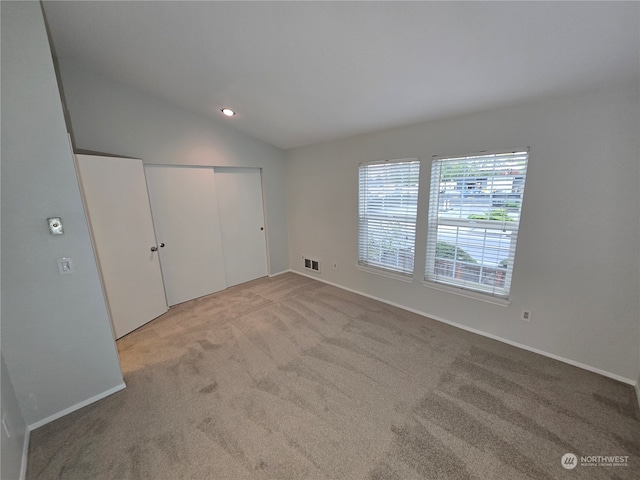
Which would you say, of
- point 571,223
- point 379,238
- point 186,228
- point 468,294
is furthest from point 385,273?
point 186,228

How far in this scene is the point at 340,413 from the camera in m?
1.75

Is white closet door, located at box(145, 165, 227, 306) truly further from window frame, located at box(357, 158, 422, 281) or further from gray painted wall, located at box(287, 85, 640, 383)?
gray painted wall, located at box(287, 85, 640, 383)

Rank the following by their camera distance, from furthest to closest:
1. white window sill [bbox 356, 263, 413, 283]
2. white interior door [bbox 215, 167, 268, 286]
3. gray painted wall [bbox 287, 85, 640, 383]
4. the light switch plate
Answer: white interior door [bbox 215, 167, 268, 286] < white window sill [bbox 356, 263, 413, 283] < gray painted wall [bbox 287, 85, 640, 383] < the light switch plate

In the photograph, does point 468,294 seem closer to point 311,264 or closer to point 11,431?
point 311,264

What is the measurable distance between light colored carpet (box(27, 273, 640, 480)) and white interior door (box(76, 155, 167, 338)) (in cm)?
36

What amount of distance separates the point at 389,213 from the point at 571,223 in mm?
1658

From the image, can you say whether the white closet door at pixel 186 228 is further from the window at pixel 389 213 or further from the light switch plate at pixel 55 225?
the window at pixel 389 213

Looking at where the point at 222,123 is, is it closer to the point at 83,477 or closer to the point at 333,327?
the point at 333,327

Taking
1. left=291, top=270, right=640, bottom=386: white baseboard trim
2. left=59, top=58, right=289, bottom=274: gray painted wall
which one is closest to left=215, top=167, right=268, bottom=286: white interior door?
left=59, top=58, right=289, bottom=274: gray painted wall

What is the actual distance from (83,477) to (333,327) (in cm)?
210

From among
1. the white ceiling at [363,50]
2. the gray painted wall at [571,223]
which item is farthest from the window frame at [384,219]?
the white ceiling at [363,50]

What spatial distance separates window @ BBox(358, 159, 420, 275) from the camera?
9.71 ft

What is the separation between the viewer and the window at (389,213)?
117 inches

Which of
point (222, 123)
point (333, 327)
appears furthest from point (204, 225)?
point (333, 327)
